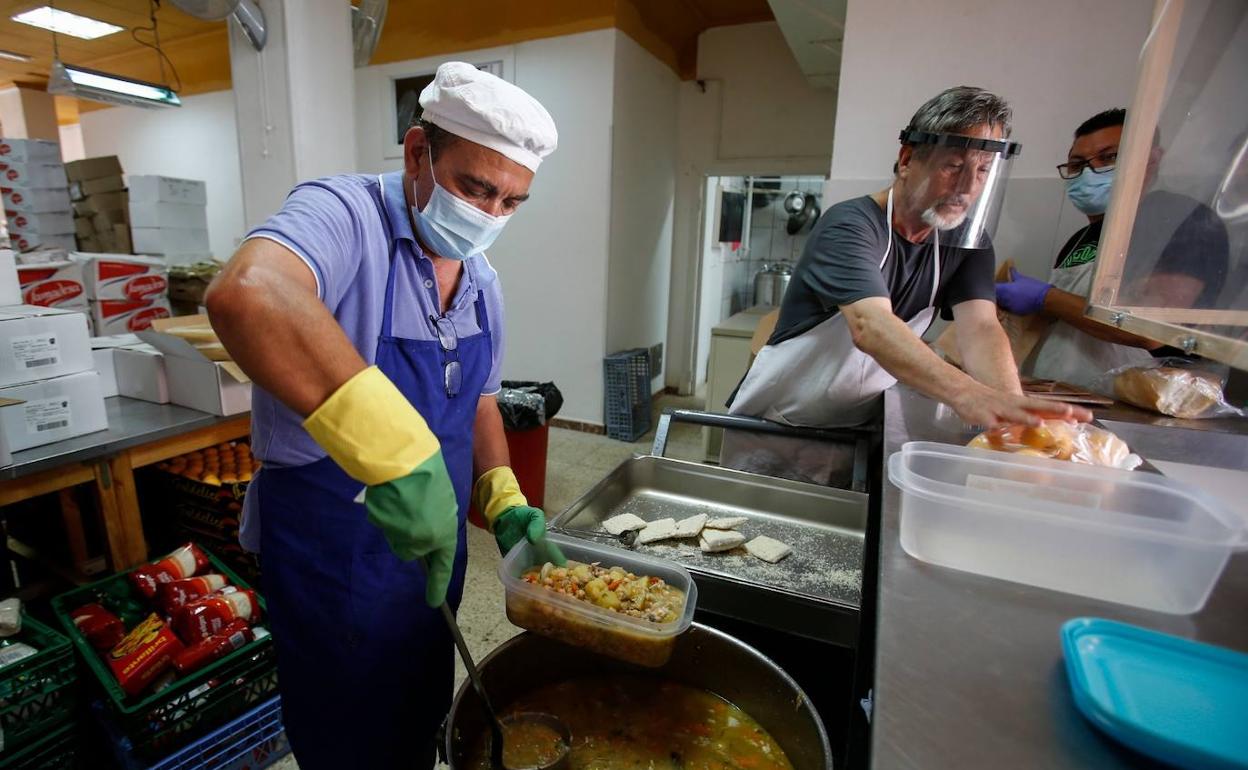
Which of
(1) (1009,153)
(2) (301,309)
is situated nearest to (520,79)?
(1) (1009,153)

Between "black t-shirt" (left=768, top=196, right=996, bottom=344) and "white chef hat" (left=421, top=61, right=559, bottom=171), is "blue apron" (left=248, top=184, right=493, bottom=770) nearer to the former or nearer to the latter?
"white chef hat" (left=421, top=61, right=559, bottom=171)

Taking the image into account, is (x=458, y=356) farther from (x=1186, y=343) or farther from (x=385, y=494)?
(x=1186, y=343)

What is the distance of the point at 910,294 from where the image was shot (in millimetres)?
1744

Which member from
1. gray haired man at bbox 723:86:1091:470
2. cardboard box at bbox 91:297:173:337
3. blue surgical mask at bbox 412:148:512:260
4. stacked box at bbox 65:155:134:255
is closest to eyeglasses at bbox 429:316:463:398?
blue surgical mask at bbox 412:148:512:260

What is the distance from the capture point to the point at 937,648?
1.84ft

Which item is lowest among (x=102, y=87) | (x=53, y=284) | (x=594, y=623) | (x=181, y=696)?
(x=181, y=696)

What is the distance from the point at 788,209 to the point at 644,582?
6.78 meters

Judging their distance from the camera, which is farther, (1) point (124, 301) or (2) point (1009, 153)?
(1) point (124, 301)

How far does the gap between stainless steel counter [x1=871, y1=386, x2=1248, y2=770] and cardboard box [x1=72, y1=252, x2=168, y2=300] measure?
571 cm

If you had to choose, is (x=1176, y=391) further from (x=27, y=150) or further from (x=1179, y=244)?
(x=27, y=150)

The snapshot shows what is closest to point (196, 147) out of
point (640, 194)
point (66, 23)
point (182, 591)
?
point (66, 23)

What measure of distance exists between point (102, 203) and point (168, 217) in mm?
1138

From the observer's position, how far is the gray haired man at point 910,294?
1.33 meters

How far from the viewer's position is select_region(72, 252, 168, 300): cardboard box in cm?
445
